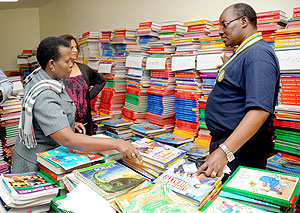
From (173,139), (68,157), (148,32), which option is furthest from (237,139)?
(148,32)

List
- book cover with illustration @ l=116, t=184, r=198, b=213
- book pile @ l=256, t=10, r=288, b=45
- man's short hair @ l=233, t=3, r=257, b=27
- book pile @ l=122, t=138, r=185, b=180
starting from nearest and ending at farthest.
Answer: book cover with illustration @ l=116, t=184, r=198, b=213
book pile @ l=122, t=138, r=185, b=180
man's short hair @ l=233, t=3, r=257, b=27
book pile @ l=256, t=10, r=288, b=45

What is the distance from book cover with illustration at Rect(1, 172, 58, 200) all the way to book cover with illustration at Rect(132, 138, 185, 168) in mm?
469

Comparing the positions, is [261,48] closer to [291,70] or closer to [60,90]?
[291,70]

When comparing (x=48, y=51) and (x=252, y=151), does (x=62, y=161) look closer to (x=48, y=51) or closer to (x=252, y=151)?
(x=48, y=51)

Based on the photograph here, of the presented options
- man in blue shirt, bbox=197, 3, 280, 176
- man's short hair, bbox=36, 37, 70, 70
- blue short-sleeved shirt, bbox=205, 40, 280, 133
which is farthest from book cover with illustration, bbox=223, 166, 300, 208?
man's short hair, bbox=36, 37, 70, 70

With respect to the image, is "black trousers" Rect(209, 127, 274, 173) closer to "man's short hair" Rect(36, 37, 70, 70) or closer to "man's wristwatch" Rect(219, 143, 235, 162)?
"man's wristwatch" Rect(219, 143, 235, 162)

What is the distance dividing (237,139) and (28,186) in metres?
0.98

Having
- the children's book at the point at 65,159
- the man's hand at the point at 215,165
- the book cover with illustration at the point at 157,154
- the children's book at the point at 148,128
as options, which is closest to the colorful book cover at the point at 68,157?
the children's book at the point at 65,159

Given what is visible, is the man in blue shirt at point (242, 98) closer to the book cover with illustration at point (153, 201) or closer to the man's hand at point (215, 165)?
the man's hand at point (215, 165)

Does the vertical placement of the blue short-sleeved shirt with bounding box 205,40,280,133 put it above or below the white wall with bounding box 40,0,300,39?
below

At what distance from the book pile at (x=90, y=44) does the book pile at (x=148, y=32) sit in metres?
1.16

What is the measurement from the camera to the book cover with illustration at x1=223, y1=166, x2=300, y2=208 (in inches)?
35.7

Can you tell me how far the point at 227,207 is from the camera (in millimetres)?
919

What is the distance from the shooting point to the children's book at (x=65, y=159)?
1.19m
